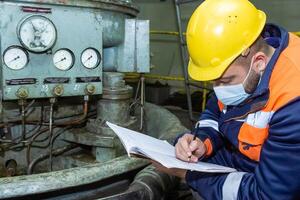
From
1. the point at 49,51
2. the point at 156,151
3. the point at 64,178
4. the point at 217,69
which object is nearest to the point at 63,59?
the point at 49,51

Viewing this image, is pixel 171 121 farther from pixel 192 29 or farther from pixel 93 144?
pixel 192 29

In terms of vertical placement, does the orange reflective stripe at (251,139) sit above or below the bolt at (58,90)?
below

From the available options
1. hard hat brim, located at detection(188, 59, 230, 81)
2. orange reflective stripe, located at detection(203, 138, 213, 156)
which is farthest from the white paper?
hard hat brim, located at detection(188, 59, 230, 81)

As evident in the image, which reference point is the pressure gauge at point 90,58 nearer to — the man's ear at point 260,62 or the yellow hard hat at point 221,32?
the yellow hard hat at point 221,32

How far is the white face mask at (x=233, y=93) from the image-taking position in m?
1.05

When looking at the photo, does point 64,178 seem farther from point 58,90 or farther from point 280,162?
point 280,162

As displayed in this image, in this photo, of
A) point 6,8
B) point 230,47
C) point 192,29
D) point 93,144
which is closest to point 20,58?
point 6,8

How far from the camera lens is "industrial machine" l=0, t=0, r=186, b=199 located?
53.3 inches

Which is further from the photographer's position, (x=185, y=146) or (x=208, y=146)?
(x=208, y=146)

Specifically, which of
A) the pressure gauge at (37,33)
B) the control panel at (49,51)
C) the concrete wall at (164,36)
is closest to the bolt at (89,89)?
the control panel at (49,51)

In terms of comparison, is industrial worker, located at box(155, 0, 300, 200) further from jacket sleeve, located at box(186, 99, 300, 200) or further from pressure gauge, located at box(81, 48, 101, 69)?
pressure gauge, located at box(81, 48, 101, 69)

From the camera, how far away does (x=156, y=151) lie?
1.14m

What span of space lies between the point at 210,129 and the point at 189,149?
20cm

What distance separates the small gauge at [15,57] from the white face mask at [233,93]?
2.45 feet
